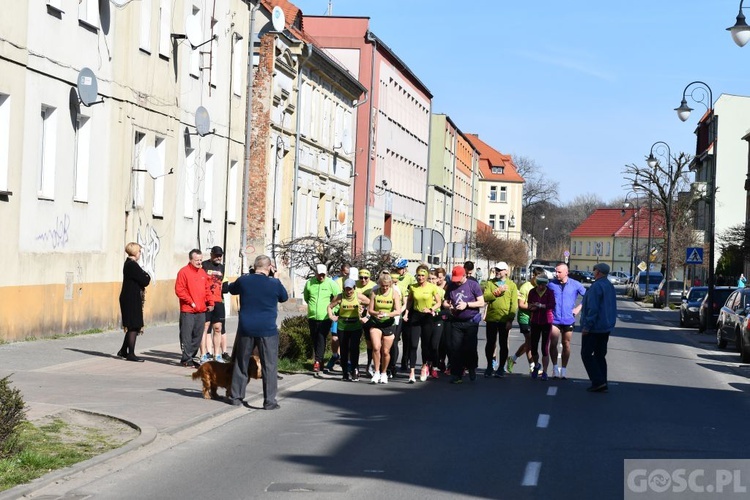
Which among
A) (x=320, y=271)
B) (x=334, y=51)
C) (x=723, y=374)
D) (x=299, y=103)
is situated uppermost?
(x=334, y=51)

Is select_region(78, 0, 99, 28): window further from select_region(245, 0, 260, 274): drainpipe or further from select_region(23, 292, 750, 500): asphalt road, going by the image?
select_region(23, 292, 750, 500): asphalt road

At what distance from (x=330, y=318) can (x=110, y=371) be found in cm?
334

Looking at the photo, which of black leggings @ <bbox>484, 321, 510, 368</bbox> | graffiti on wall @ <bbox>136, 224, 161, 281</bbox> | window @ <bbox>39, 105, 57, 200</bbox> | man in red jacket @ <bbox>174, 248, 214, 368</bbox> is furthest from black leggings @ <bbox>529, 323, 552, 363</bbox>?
graffiti on wall @ <bbox>136, 224, 161, 281</bbox>

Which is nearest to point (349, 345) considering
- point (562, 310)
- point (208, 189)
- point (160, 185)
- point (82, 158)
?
point (562, 310)

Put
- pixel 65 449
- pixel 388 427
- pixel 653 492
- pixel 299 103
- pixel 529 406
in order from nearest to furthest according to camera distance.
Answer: pixel 653 492
pixel 65 449
pixel 388 427
pixel 529 406
pixel 299 103

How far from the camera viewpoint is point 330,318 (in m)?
18.5

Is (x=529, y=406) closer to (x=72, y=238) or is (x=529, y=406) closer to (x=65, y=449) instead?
(x=65, y=449)

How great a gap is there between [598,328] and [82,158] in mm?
11521

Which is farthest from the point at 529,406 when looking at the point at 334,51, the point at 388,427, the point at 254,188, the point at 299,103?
the point at 334,51

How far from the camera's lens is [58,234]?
23.0 metres

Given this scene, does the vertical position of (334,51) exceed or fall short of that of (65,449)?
it exceeds it

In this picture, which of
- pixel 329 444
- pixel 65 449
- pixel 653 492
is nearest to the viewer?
pixel 653 492

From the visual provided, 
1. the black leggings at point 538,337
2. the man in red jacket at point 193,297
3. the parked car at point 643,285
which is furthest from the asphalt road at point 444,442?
the parked car at point 643,285

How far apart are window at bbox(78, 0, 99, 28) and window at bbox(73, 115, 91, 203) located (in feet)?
6.11
